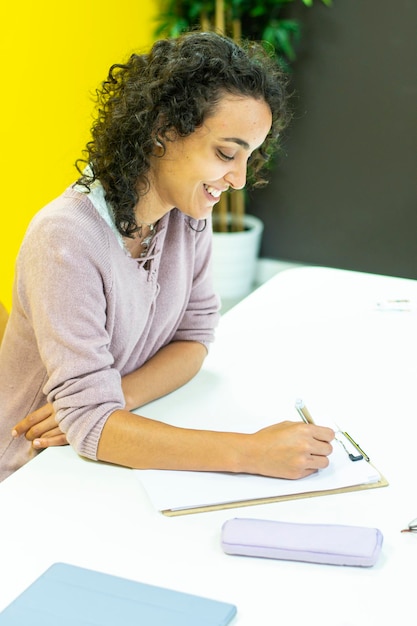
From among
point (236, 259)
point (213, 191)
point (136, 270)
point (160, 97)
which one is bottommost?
point (236, 259)

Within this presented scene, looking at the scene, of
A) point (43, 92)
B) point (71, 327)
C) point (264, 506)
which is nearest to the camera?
point (264, 506)

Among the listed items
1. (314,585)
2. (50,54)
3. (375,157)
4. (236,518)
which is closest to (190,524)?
(236,518)

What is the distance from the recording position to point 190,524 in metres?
1.09

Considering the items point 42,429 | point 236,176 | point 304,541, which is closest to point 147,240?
point 236,176

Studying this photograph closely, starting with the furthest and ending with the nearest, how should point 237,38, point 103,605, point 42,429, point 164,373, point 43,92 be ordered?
point 237,38 → point 43,92 → point 164,373 → point 42,429 → point 103,605

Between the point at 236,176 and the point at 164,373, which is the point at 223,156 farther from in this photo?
the point at 164,373

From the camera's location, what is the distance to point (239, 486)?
3.82 feet

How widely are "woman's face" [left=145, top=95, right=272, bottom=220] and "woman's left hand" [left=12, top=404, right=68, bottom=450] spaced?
1.30 ft

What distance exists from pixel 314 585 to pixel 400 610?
3.8 inches

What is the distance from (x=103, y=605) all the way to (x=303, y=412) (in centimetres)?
46

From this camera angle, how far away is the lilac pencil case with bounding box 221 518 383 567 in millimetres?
1000

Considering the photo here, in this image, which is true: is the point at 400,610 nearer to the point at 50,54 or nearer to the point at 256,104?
the point at 256,104

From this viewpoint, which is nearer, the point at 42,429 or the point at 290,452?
the point at 290,452

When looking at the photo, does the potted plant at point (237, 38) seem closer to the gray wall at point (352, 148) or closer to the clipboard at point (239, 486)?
the gray wall at point (352, 148)
